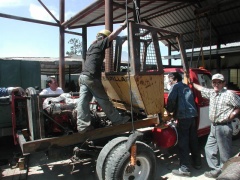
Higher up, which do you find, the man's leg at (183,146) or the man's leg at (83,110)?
the man's leg at (83,110)

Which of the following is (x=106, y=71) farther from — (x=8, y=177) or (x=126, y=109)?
(x=8, y=177)

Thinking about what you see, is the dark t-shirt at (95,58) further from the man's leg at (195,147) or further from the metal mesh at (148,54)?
the man's leg at (195,147)

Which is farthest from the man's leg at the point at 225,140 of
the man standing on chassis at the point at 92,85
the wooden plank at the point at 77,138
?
the man standing on chassis at the point at 92,85

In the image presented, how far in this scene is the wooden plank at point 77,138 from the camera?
318cm

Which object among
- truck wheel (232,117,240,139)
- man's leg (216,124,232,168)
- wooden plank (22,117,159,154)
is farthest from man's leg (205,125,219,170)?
truck wheel (232,117,240,139)

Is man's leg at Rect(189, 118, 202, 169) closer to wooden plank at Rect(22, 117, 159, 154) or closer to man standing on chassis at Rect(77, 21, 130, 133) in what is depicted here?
wooden plank at Rect(22, 117, 159, 154)

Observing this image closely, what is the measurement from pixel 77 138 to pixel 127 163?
85 centimetres

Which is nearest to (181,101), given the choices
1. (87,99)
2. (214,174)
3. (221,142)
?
(221,142)

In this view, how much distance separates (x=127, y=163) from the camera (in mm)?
3322

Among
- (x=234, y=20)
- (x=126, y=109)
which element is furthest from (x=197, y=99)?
(x=234, y=20)

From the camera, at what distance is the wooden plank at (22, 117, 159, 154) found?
3.18 metres

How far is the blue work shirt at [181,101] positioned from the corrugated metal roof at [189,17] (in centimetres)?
567

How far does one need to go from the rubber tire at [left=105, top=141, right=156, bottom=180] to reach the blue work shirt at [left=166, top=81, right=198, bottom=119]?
3.50ft

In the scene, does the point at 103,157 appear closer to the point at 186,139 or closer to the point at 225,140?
the point at 186,139
